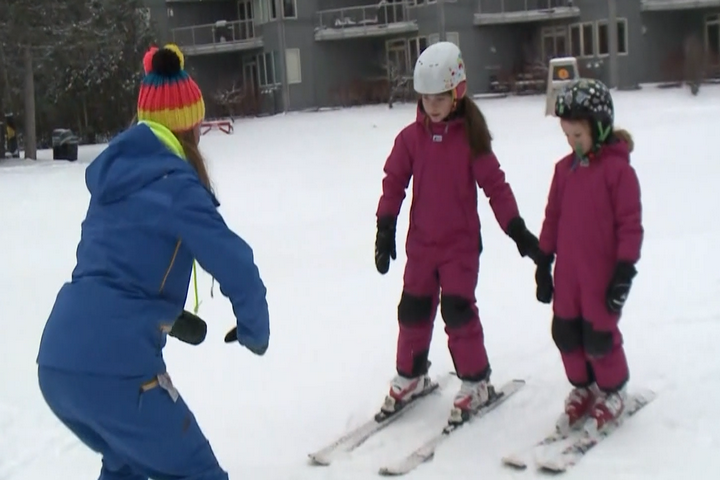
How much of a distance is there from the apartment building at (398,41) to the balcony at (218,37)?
4cm

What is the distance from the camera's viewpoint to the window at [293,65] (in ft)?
119

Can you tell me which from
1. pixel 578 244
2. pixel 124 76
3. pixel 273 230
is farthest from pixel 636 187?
pixel 124 76

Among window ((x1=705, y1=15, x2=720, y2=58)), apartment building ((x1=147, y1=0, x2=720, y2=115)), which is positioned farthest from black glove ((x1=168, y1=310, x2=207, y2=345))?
window ((x1=705, y1=15, x2=720, y2=58))

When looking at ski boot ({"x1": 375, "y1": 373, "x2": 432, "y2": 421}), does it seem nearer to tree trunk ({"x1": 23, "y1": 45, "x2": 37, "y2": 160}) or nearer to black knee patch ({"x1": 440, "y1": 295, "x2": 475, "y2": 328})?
black knee patch ({"x1": 440, "y1": 295, "x2": 475, "y2": 328})

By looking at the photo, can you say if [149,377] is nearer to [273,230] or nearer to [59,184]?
[273,230]

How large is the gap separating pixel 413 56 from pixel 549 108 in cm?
1344

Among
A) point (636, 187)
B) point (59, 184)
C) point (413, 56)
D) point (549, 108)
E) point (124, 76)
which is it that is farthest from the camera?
point (413, 56)

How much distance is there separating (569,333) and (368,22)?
105ft

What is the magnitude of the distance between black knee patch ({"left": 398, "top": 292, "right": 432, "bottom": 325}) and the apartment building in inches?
1047

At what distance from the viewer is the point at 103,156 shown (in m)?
3.01

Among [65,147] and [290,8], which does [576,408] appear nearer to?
[65,147]

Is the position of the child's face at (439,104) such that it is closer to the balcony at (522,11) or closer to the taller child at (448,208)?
the taller child at (448,208)

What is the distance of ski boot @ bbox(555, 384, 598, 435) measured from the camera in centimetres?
430

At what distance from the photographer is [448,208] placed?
4555 millimetres
